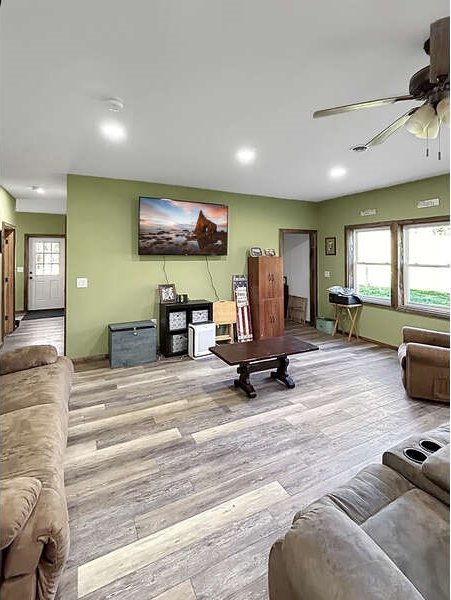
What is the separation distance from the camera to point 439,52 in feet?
4.84

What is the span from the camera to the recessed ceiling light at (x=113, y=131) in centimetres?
279

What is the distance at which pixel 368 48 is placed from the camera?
A: 72.0 inches

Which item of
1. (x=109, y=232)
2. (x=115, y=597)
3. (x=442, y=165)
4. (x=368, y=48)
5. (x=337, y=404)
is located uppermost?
(x=442, y=165)

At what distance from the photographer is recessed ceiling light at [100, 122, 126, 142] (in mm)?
2795

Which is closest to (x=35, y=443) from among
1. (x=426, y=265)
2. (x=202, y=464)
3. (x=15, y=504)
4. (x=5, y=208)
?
(x=15, y=504)

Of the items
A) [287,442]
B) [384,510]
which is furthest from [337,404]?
[384,510]

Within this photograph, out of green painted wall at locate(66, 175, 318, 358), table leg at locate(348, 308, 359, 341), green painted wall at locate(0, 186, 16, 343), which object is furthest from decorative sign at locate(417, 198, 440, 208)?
green painted wall at locate(0, 186, 16, 343)

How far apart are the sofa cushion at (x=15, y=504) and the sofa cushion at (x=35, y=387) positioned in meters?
0.98

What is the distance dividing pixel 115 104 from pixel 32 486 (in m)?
2.53

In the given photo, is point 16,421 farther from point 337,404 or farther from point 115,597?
point 337,404

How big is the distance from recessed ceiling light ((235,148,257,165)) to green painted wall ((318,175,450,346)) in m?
2.49

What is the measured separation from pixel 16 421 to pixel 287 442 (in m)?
1.96

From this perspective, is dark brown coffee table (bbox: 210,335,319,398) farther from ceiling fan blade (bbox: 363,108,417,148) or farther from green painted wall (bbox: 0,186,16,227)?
green painted wall (bbox: 0,186,16,227)

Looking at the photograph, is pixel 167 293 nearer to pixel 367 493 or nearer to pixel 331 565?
pixel 367 493
